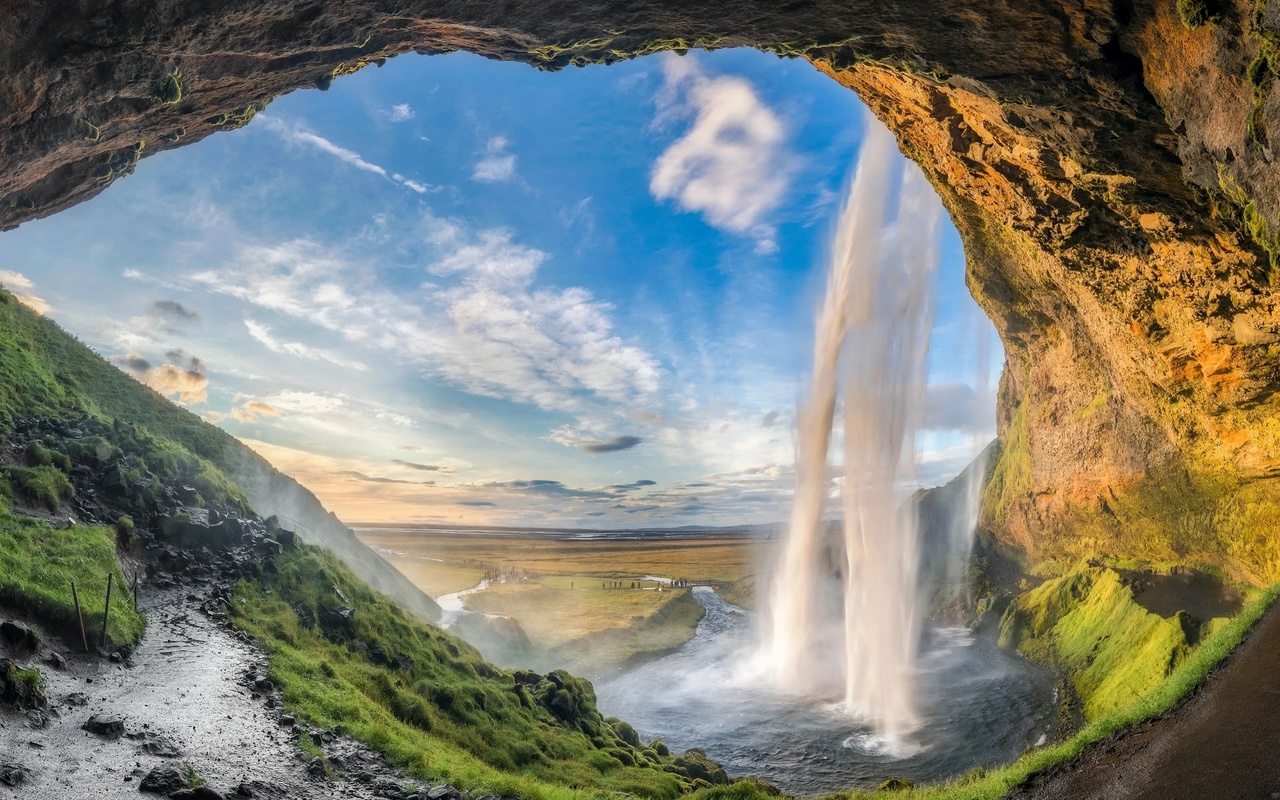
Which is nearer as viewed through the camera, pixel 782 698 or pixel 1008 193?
pixel 1008 193

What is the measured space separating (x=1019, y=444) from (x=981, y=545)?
1024cm

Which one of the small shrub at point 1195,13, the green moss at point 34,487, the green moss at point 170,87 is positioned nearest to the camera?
the green moss at point 170,87

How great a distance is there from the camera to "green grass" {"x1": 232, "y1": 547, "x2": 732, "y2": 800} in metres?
16.0

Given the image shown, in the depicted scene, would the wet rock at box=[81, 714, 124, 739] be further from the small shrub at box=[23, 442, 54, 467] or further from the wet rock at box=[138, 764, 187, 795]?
the small shrub at box=[23, 442, 54, 467]

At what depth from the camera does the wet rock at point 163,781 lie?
10.3 meters

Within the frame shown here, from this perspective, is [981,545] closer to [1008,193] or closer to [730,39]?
[1008,193]

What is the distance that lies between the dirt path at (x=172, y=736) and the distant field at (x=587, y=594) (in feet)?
111

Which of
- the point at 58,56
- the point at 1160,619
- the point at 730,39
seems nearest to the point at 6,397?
the point at 58,56

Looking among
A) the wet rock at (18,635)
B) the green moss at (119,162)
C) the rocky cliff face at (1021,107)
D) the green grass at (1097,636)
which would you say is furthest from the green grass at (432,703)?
the green grass at (1097,636)

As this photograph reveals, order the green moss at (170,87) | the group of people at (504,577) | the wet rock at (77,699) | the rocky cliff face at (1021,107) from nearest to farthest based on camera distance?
the rocky cliff face at (1021,107) → the green moss at (170,87) → the wet rock at (77,699) → the group of people at (504,577)

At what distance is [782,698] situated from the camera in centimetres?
3453

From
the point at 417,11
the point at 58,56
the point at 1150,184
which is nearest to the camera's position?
the point at 58,56

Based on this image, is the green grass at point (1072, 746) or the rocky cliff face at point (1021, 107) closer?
the rocky cliff face at point (1021, 107)

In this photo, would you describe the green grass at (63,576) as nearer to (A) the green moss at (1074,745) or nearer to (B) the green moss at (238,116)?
(B) the green moss at (238,116)
